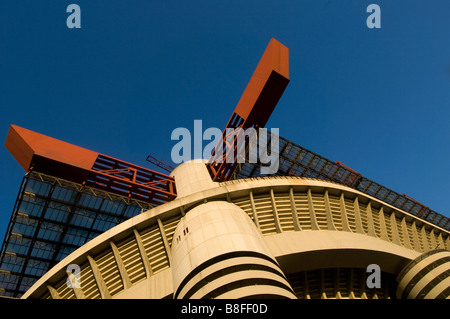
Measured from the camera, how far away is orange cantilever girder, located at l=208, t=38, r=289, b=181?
1060 inches

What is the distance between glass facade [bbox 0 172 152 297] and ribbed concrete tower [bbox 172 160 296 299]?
19597 millimetres

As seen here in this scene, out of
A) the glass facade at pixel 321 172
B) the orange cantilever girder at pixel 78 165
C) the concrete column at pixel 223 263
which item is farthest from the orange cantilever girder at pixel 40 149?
the concrete column at pixel 223 263

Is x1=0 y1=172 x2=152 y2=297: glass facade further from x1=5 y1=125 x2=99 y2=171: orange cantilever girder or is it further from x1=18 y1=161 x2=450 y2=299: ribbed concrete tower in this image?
x1=18 y1=161 x2=450 y2=299: ribbed concrete tower

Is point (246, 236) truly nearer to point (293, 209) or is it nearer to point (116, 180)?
point (293, 209)

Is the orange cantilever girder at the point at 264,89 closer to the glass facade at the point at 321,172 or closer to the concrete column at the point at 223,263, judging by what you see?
the glass facade at the point at 321,172

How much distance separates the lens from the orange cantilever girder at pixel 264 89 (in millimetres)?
26922

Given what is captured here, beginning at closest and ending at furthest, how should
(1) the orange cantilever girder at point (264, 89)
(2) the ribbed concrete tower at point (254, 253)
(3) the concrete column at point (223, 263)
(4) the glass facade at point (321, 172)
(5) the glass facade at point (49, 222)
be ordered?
1. (3) the concrete column at point (223, 263)
2. (2) the ribbed concrete tower at point (254, 253)
3. (1) the orange cantilever girder at point (264, 89)
4. (5) the glass facade at point (49, 222)
5. (4) the glass facade at point (321, 172)

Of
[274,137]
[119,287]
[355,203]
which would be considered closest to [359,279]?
[355,203]

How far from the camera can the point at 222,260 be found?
1634 centimetres

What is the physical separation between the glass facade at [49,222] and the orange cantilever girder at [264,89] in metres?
14.6

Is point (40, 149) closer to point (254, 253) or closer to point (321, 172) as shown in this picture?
point (254, 253)

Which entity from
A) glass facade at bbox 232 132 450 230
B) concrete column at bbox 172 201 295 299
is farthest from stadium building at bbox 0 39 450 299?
glass facade at bbox 232 132 450 230

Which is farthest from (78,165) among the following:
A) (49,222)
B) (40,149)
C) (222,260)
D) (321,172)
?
(321,172)
